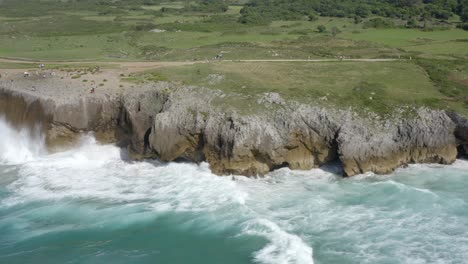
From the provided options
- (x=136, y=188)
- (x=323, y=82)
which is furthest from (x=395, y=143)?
(x=136, y=188)

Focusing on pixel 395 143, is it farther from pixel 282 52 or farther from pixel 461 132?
pixel 282 52

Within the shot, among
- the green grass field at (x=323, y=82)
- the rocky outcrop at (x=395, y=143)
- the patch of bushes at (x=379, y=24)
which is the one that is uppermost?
the patch of bushes at (x=379, y=24)

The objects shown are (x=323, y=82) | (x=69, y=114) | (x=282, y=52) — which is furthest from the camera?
(x=282, y=52)

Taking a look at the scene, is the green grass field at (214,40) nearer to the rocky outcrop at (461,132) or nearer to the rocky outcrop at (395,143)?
the rocky outcrop at (461,132)

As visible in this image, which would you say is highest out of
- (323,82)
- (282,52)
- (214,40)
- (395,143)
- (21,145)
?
(282,52)

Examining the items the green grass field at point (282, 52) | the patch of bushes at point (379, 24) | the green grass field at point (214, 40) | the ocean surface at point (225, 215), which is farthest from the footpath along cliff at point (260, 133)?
the patch of bushes at point (379, 24)

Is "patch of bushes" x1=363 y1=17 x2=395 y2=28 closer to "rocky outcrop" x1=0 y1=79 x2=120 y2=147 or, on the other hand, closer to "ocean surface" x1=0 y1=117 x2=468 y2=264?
"ocean surface" x1=0 y1=117 x2=468 y2=264
